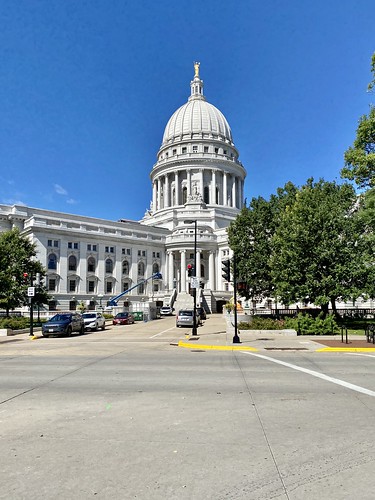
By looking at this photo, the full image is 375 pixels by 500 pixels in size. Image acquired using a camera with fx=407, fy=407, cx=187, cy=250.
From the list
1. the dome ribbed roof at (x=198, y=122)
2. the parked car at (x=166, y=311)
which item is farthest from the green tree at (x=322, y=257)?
the dome ribbed roof at (x=198, y=122)

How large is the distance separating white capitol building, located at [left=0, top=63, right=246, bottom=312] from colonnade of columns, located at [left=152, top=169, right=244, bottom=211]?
262mm

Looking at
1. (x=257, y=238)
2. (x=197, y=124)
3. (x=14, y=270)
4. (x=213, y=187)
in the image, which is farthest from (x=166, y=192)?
(x=14, y=270)

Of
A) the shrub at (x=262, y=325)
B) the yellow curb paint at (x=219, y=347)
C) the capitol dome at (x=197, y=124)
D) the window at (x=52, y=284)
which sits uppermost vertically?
the capitol dome at (x=197, y=124)

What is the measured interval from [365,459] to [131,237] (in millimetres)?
81862

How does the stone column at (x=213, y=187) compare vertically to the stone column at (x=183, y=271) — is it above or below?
above

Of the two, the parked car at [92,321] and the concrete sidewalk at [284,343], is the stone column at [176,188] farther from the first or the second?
the concrete sidewalk at [284,343]

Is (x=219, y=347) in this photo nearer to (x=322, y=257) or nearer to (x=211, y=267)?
(x=322, y=257)

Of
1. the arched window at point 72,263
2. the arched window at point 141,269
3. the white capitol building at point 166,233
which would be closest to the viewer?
the white capitol building at point 166,233

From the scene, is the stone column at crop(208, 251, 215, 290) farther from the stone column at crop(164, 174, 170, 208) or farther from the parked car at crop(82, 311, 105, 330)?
the parked car at crop(82, 311, 105, 330)

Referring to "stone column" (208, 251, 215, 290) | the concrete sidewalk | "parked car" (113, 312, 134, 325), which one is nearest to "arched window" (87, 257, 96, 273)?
"stone column" (208, 251, 215, 290)

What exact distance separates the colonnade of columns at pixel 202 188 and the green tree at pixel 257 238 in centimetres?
6025

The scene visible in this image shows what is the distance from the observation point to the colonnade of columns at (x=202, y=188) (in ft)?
348

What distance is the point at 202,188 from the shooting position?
10619 centimetres

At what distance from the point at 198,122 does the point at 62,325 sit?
94.4m
